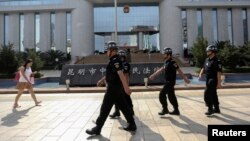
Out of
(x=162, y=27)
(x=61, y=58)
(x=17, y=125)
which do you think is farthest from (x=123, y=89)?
(x=162, y=27)

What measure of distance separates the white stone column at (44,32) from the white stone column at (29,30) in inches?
58.1

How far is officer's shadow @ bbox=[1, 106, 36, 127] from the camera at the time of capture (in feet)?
27.6

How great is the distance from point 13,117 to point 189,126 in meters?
4.83

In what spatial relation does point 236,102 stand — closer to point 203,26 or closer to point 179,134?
point 179,134

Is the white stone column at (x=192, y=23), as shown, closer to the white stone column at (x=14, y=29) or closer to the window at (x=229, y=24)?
the window at (x=229, y=24)

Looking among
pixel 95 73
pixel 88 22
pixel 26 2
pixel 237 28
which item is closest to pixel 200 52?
pixel 95 73

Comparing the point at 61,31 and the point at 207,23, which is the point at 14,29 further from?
the point at 207,23

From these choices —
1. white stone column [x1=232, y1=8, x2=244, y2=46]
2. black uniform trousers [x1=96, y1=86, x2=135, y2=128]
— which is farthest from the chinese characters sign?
white stone column [x1=232, y1=8, x2=244, y2=46]

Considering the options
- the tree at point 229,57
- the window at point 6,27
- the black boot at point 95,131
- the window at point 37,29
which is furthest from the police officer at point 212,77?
the window at point 6,27

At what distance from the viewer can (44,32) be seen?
→ 60219 mm

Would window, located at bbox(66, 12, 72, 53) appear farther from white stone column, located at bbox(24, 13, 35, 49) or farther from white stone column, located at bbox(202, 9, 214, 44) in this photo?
white stone column, located at bbox(202, 9, 214, 44)

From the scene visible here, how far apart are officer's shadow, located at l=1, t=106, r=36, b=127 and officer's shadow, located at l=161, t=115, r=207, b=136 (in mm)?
3848

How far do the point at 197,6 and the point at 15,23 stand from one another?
3162 centimetres

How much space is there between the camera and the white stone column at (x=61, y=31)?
196 feet
